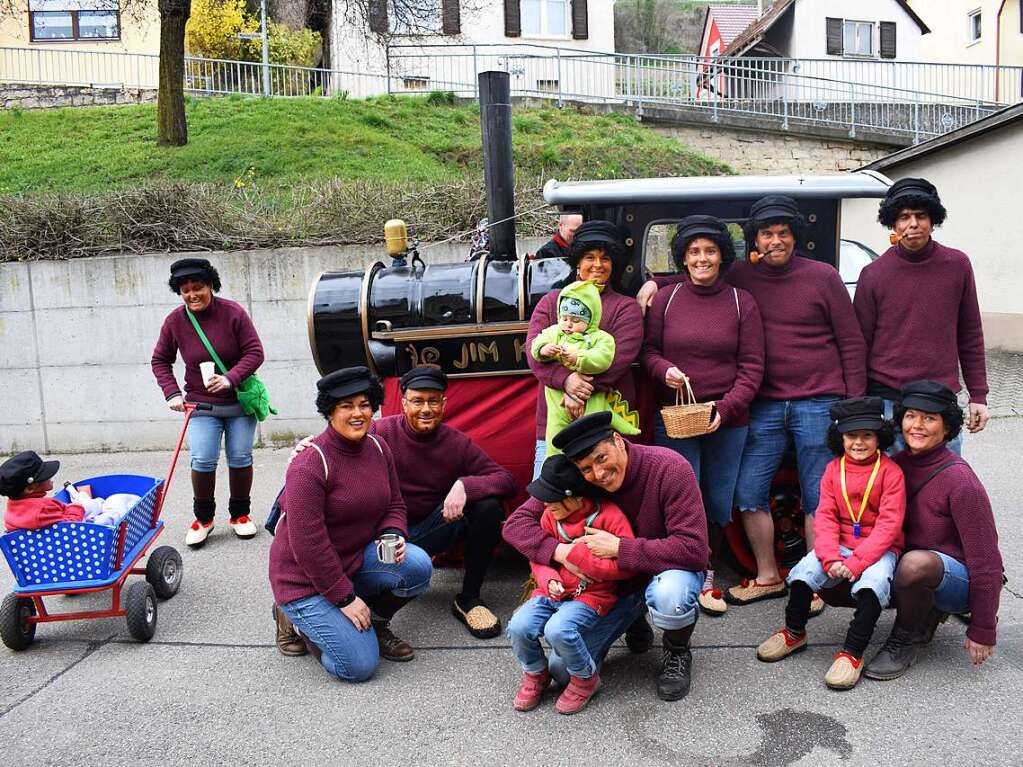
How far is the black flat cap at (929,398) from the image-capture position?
3.55 meters

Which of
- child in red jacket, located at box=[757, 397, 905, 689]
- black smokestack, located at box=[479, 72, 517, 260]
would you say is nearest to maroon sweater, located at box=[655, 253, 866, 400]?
child in red jacket, located at box=[757, 397, 905, 689]

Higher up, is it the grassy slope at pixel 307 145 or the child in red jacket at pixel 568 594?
the grassy slope at pixel 307 145

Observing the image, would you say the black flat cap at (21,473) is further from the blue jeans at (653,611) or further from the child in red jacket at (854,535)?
the child in red jacket at (854,535)

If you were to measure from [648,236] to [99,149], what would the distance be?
13.2 m

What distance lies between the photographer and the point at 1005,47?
25469mm

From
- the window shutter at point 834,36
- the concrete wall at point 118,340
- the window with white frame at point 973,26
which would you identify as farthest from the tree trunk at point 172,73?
the window with white frame at point 973,26

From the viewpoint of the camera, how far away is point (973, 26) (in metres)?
28.2

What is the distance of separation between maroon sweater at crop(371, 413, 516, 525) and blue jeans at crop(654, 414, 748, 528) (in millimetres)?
870

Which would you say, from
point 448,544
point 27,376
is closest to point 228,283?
point 27,376

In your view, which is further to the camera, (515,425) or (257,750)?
(515,425)

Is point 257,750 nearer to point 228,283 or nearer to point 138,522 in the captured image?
point 138,522

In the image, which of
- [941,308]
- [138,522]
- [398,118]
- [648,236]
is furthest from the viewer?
[398,118]

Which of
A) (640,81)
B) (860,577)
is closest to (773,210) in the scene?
(860,577)

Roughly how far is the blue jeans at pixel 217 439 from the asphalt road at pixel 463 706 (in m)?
1.33
